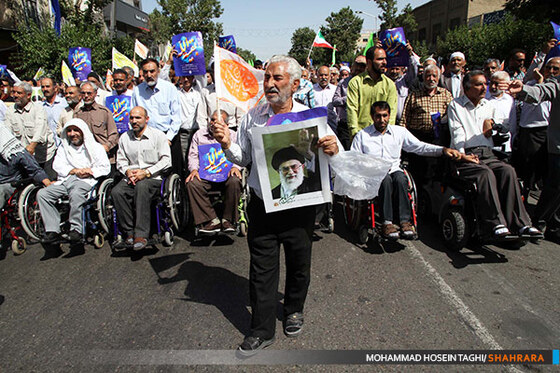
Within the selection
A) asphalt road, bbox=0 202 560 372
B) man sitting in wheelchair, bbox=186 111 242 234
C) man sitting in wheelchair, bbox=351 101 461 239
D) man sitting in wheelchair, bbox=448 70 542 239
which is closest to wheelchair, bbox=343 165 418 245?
man sitting in wheelchair, bbox=351 101 461 239

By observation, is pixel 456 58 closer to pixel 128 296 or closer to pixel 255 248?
pixel 255 248

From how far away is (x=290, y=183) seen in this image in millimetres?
2475

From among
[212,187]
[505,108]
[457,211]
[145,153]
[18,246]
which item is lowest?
[18,246]

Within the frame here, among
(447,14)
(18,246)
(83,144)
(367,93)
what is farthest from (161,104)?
(447,14)

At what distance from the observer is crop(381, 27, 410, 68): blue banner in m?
5.51

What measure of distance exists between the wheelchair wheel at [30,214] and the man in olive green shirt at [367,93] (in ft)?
14.0

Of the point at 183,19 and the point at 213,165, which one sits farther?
the point at 183,19

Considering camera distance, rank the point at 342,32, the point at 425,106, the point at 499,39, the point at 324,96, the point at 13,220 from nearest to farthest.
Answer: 1. the point at 13,220
2. the point at 425,106
3. the point at 324,96
4. the point at 499,39
5. the point at 342,32

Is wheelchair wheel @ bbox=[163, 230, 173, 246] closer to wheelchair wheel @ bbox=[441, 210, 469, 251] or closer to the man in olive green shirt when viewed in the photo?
the man in olive green shirt

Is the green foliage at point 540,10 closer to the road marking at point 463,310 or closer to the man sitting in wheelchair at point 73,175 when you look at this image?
the road marking at point 463,310

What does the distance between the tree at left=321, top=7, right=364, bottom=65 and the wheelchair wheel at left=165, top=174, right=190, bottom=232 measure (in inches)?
2489

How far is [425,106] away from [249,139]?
3.57m

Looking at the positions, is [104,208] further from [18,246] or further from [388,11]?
[388,11]

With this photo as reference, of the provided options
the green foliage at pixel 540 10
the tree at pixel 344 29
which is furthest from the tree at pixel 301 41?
the green foliage at pixel 540 10
